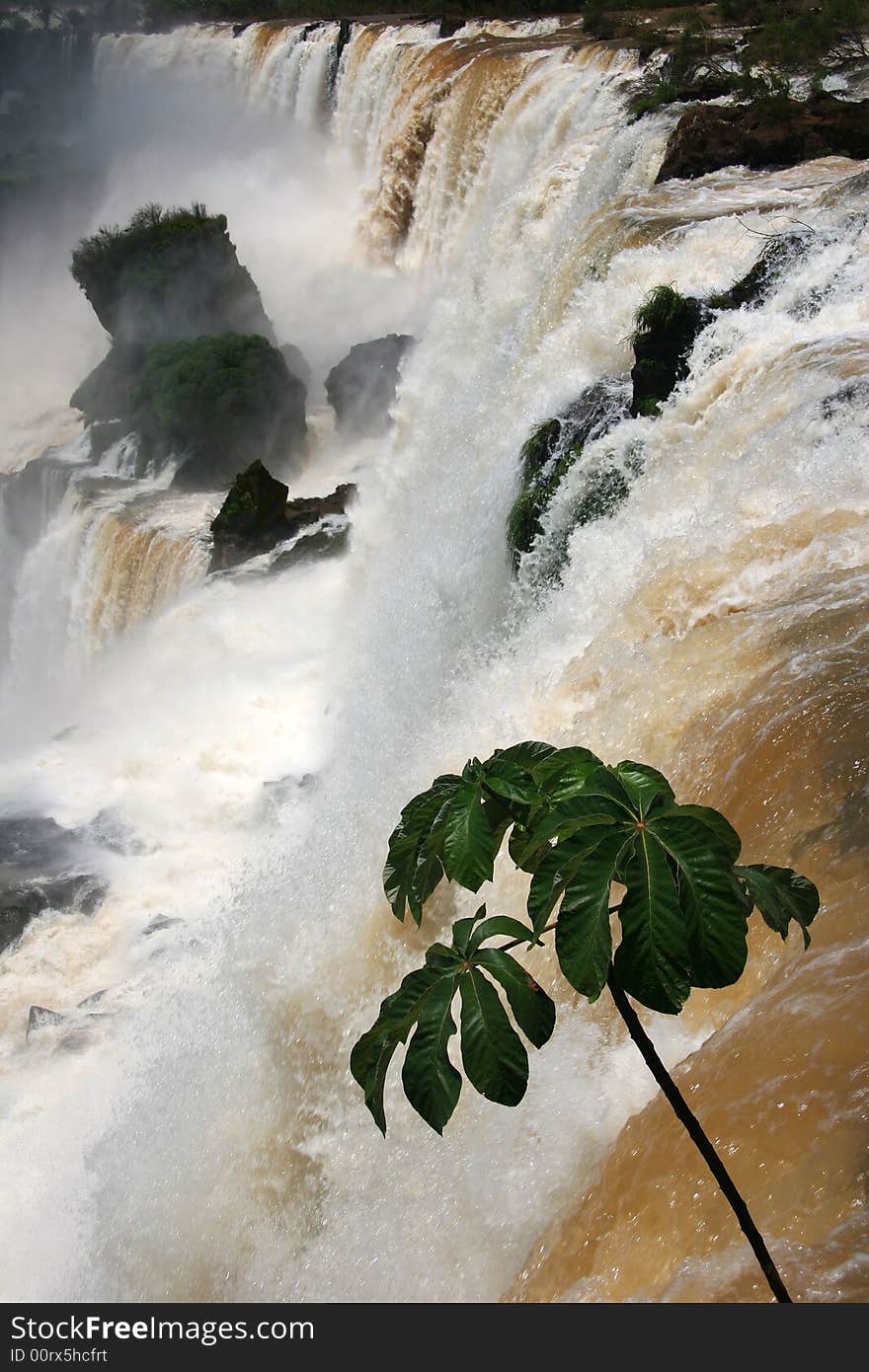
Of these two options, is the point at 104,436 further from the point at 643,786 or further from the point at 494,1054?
the point at 494,1054

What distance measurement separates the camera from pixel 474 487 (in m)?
9.10

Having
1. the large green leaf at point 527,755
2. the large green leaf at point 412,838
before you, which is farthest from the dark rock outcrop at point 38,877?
the large green leaf at point 527,755

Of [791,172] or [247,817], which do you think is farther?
[791,172]

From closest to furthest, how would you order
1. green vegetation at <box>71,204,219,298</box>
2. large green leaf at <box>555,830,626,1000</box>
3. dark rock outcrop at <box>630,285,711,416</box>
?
large green leaf at <box>555,830,626,1000</box> < dark rock outcrop at <box>630,285,711,416</box> < green vegetation at <box>71,204,219,298</box>

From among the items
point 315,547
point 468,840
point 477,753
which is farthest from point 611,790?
point 315,547

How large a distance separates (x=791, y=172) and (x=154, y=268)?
37.0 ft

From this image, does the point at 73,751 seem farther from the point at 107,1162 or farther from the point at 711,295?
the point at 711,295

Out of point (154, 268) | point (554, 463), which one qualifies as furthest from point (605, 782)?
point (154, 268)

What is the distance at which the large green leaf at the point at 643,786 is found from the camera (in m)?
1.85

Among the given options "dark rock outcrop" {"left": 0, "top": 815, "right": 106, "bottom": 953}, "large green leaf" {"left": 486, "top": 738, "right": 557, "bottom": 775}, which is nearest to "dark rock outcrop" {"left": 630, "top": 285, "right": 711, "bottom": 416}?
"dark rock outcrop" {"left": 0, "top": 815, "right": 106, "bottom": 953}

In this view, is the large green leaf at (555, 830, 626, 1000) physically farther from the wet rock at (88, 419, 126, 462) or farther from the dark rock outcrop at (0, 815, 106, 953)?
the wet rock at (88, 419, 126, 462)

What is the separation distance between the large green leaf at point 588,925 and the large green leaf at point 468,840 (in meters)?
0.22

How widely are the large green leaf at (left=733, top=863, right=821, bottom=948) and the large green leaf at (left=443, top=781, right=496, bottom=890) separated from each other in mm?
440

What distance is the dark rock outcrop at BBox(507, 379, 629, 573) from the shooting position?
7375mm
